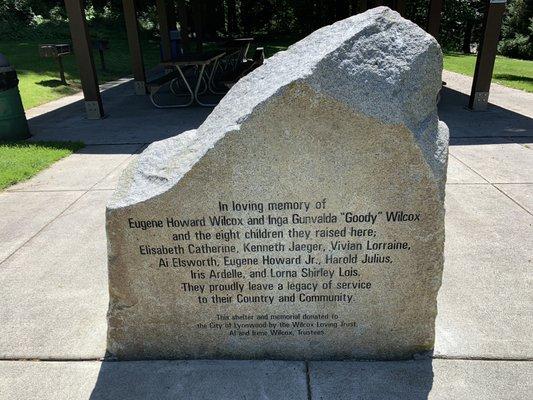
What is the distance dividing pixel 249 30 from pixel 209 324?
34928 mm

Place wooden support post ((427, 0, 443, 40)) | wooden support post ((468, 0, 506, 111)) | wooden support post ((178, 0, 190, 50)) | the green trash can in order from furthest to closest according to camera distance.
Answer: wooden support post ((178, 0, 190, 50))
wooden support post ((427, 0, 443, 40))
wooden support post ((468, 0, 506, 111))
the green trash can

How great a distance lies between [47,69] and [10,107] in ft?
28.9

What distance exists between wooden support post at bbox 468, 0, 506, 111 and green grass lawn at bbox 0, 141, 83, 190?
758cm

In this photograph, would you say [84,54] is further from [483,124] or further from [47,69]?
[47,69]

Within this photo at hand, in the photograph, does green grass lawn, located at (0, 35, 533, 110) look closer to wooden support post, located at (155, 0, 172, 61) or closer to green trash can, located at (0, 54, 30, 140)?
wooden support post, located at (155, 0, 172, 61)

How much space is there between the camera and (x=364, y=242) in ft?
7.97

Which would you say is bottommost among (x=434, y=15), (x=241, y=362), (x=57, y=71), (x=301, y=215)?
(x=241, y=362)

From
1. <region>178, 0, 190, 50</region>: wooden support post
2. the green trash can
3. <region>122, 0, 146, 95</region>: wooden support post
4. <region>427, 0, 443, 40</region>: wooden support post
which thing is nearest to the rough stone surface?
the green trash can

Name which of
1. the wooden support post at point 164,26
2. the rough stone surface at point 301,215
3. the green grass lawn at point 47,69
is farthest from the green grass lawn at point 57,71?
the rough stone surface at point 301,215

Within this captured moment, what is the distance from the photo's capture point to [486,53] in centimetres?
861

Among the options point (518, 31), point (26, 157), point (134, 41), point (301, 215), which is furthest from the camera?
point (518, 31)

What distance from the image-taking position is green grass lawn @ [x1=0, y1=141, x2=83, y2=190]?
19.5 feet

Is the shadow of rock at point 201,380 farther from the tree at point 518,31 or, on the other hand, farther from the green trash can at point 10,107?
the tree at point 518,31

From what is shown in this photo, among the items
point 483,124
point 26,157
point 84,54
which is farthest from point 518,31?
point 26,157
